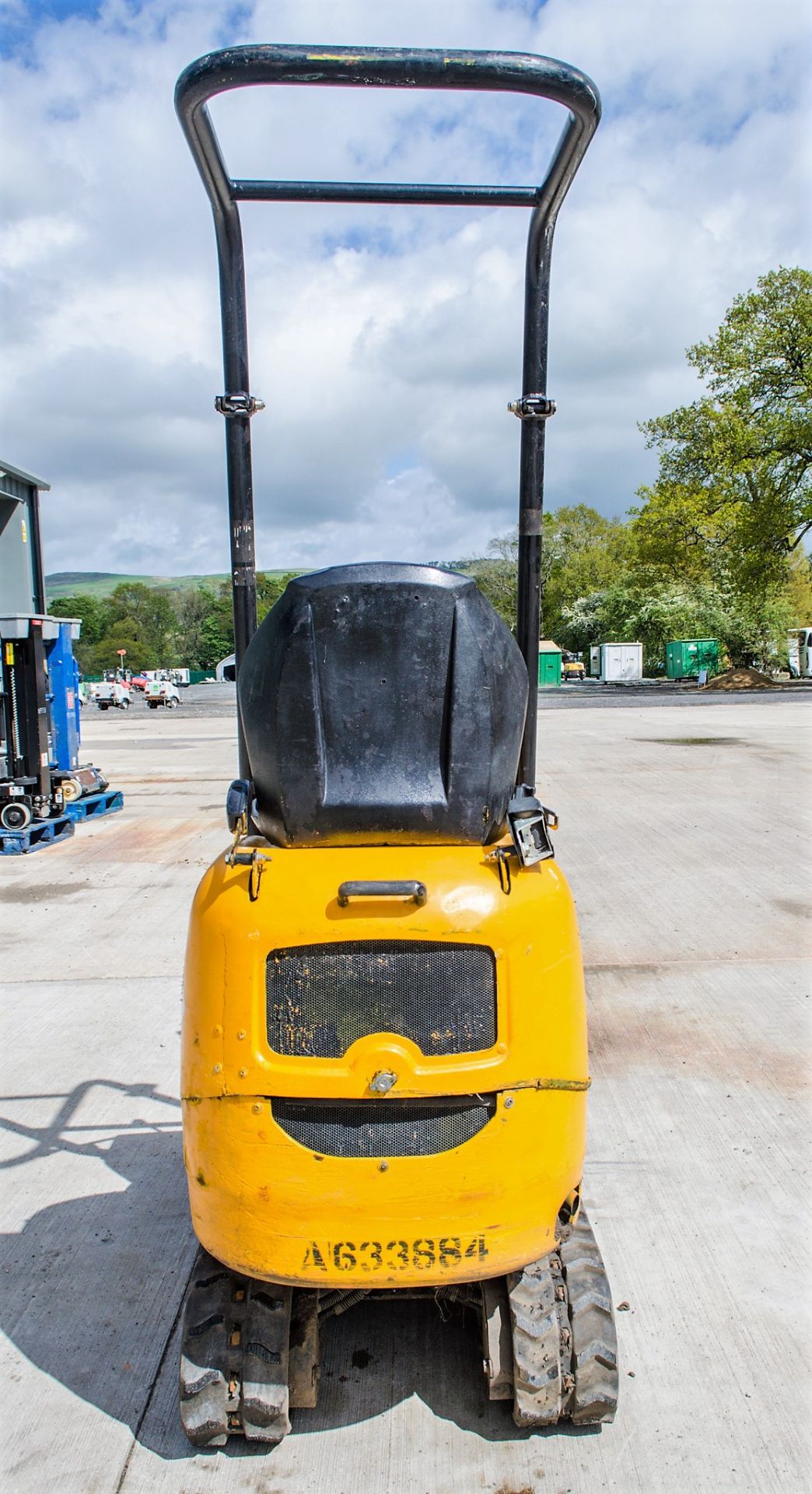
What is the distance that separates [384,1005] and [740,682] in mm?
39578

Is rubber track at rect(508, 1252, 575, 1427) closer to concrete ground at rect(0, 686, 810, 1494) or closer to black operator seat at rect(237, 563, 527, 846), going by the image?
concrete ground at rect(0, 686, 810, 1494)

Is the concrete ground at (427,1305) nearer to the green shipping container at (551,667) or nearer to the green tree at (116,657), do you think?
the green shipping container at (551,667)

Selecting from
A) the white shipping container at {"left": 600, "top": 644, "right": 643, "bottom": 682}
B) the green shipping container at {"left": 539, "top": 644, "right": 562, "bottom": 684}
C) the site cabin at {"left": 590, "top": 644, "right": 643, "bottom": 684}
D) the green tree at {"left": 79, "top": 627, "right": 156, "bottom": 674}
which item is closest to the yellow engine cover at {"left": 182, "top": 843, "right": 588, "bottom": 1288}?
the green shipping container at {"left": 539, "top": 644, "right": 562, "bottom": 684}

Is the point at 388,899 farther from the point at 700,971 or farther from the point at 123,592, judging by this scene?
the point at 123,592

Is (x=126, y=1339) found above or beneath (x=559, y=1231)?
beneath

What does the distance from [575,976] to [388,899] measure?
0.50 m

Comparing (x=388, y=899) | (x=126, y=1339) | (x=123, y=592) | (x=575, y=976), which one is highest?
(x=123, y=592)

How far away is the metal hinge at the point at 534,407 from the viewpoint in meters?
2.52

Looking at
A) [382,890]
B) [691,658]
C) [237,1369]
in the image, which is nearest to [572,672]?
[691,658]

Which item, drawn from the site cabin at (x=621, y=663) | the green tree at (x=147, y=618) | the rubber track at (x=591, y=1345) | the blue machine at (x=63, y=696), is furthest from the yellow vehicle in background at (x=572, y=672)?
the green tree at (x=147, y=618)

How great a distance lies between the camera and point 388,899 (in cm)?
212

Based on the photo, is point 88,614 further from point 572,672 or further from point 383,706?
point 383,706

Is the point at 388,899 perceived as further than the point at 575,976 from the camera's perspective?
No

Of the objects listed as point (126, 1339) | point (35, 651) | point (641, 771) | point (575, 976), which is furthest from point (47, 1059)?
point (641, 771)
